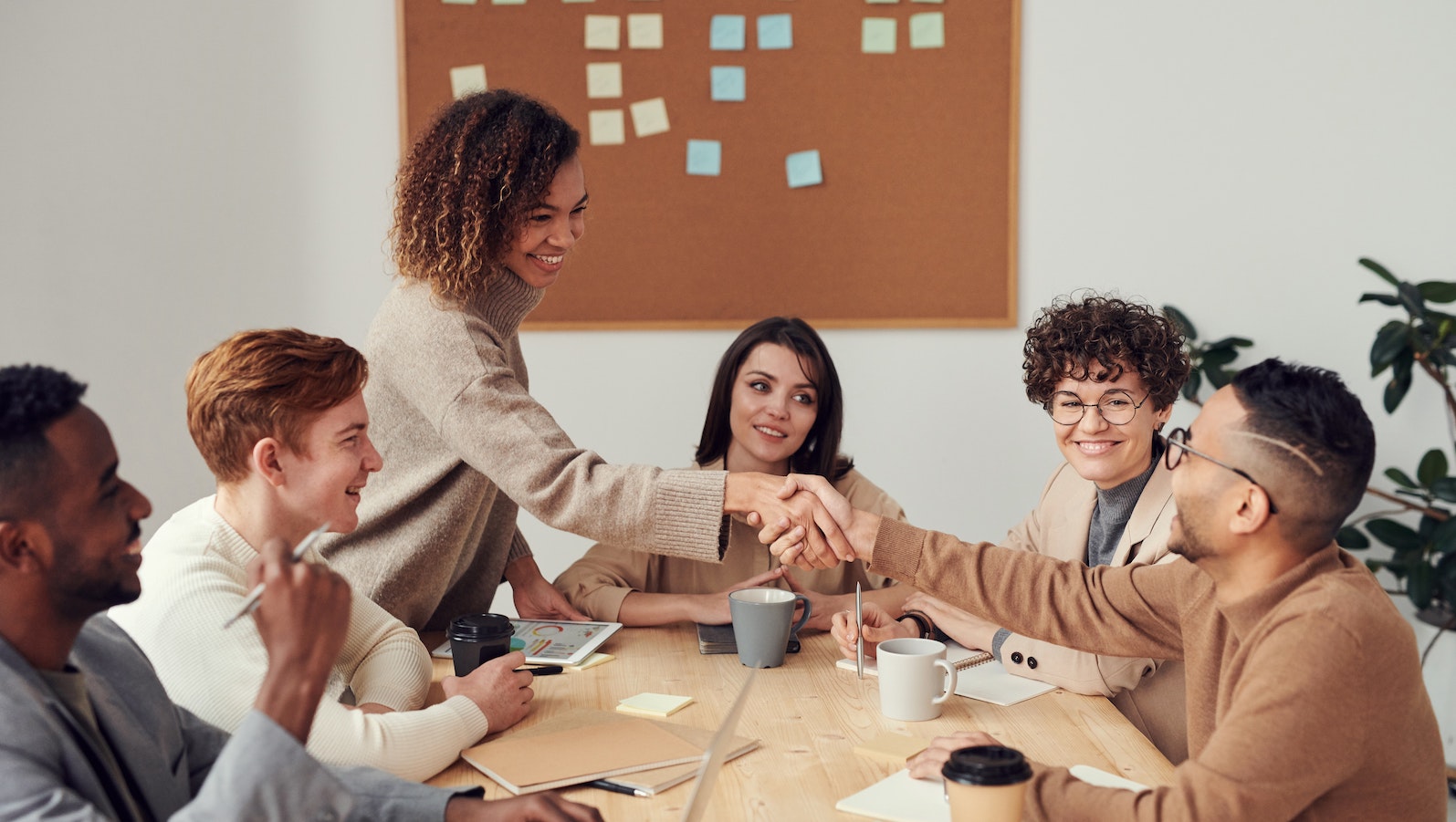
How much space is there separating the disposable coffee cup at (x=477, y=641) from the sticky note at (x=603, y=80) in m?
1.92

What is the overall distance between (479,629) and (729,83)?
2.01 m

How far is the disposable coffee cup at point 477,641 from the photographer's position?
5.19 feet

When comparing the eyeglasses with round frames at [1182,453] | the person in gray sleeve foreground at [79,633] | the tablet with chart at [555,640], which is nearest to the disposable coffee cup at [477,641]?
the tablet with chart at [555,640]

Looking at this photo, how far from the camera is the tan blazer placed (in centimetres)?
159

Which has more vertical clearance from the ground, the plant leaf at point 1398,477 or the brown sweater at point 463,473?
the brown sweater at point 463,473

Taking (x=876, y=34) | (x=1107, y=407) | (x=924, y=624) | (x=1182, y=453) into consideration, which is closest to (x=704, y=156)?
(x=876, y=34)

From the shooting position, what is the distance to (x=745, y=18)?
3.14 metres

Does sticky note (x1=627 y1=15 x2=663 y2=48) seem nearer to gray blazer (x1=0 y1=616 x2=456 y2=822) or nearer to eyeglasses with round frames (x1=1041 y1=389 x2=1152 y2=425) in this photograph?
eyeglasses with round frames (x1=1041 y1=389 x2=1152 y2=425)

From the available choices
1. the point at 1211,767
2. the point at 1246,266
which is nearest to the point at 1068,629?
the point at 1211,767

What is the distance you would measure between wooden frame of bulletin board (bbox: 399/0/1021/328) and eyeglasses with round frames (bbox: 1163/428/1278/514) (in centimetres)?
199

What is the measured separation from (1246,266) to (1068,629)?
83.5 inches

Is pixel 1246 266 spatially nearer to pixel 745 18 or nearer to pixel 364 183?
pixel 745 18

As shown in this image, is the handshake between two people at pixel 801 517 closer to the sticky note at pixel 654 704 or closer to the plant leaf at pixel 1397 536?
the sticky note at pixel 654 704

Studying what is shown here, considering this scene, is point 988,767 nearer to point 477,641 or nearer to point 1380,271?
point 477,641
